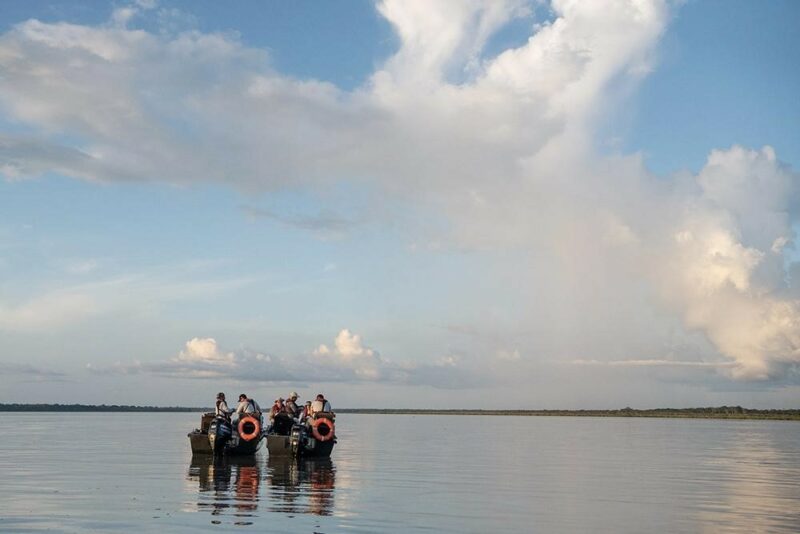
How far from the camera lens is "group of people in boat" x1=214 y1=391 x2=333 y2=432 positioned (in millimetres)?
34625

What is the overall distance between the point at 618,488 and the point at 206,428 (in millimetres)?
17383

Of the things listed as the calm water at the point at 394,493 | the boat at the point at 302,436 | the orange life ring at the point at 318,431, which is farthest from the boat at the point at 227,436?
the orange life ring at the point at 318,431

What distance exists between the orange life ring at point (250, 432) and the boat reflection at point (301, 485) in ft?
4.32

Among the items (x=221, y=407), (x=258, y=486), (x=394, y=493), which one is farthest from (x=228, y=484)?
(x=221, y=407)

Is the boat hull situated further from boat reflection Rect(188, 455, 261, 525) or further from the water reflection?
boat reflection Rect(188, 455, 261, 525)

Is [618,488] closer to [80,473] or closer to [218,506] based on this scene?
[218,506]

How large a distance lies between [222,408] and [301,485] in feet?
30.5

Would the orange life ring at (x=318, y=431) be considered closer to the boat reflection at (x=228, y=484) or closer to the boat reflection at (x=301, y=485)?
the boat reflection at (x=301, y=485)

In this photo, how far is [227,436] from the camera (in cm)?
3488

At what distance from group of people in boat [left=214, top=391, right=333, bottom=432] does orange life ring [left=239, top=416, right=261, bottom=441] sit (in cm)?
28

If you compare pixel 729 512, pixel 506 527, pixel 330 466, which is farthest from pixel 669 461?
pixel 506 527

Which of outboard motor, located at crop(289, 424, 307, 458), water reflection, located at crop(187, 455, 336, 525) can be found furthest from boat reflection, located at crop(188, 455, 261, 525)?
outboard motor, located at crop(289, 424, 307, 458)

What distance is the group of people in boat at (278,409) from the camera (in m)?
34.6

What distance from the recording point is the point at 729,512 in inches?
848
